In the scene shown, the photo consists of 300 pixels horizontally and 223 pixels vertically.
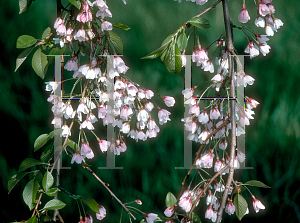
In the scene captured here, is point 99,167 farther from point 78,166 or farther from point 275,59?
point 275,59

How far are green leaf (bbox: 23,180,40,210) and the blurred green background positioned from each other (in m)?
0.36

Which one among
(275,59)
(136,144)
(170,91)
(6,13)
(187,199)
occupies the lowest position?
(187,199)

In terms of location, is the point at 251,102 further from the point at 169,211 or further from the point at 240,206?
the point at 169,211

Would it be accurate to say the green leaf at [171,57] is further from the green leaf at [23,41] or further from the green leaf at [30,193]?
the green leaf at [30,193]

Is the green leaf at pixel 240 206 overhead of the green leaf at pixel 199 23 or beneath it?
beneath

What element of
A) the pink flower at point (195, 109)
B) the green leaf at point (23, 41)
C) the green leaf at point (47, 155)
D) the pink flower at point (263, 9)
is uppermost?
the pink flower at point (263, 9)

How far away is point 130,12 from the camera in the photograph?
1230mm

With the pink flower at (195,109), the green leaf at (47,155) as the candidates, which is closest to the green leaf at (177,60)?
the pink flower at (195,109)

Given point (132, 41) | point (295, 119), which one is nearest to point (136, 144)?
point (132, 41)

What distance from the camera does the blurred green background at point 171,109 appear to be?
1216 millimetres

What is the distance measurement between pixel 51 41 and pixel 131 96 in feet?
0.97

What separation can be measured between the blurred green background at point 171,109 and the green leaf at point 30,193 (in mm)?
360

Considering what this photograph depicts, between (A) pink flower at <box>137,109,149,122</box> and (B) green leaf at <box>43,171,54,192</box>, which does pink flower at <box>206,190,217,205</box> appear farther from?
(B) green leaf at <box>43,171,54,192</box>

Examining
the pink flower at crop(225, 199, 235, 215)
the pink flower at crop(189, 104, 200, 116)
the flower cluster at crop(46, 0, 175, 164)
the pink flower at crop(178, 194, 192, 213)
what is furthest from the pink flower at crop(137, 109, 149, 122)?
the pink flower at crop(225, 199, 235, 215)
